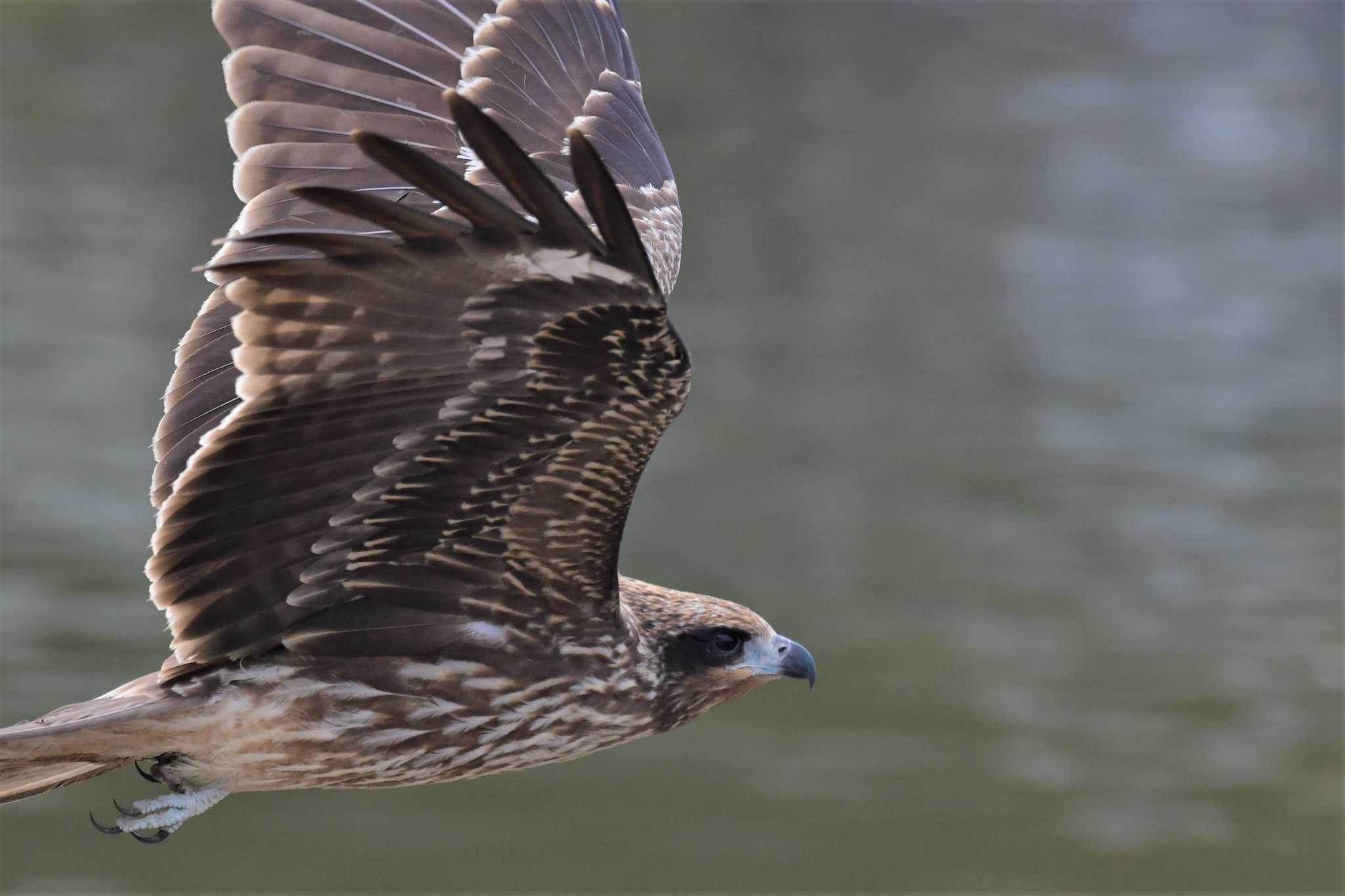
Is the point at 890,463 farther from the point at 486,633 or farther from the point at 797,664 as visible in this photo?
the point at 486,633

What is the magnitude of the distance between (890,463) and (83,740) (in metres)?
20.4

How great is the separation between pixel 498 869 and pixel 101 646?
4.61m

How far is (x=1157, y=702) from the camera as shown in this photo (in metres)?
22.9

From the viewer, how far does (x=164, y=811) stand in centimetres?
624

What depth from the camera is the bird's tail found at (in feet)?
19.3

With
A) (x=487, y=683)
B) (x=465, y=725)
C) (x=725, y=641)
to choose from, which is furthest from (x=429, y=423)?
(x=725, y=641)

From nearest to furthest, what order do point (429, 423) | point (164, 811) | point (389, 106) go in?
point (429, 423), point (164, 811), point (389, 106)

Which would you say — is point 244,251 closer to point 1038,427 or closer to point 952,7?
point 1038,427

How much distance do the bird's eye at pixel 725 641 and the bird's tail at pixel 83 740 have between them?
5.69ft

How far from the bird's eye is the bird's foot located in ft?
5.36

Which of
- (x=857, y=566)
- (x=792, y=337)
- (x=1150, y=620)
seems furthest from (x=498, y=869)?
(x=792, y=337)

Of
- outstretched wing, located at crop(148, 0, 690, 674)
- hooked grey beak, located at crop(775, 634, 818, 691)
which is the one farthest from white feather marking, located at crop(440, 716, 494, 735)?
hooked grey beak, located at crop(775, 634, 818, 691)

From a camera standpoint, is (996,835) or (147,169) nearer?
(996,835)

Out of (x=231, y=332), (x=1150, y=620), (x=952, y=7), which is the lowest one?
(x=231, y=332)
